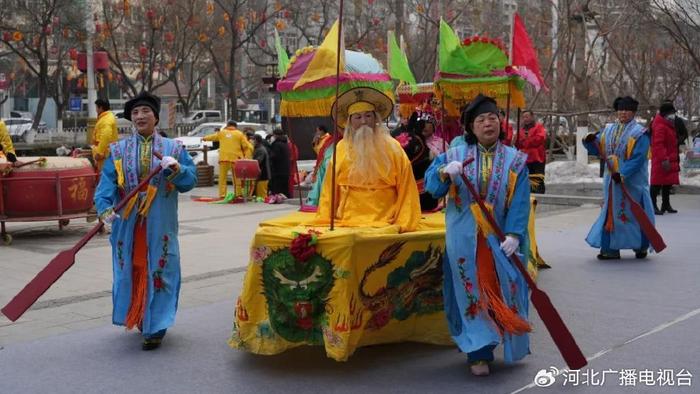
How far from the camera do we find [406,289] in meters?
5.66

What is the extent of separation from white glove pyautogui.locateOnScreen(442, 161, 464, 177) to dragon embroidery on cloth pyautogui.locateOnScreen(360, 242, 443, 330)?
0.59m

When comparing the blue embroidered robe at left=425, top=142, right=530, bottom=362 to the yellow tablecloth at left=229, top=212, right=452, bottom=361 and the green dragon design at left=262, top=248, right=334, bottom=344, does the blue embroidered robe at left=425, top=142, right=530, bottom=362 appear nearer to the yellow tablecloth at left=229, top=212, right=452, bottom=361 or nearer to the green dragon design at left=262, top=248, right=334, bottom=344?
the yellow tablecloth at left=229, top=212, right=452, bottom=361

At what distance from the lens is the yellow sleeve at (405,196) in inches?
229

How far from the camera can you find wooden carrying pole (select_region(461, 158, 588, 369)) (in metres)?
5.13

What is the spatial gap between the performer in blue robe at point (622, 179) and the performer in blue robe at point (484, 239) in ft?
13.8

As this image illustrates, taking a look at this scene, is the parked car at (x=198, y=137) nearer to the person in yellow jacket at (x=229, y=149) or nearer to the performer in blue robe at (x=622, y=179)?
the person in yellow jacket at (x=229, y=149)

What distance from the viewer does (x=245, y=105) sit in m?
52.0

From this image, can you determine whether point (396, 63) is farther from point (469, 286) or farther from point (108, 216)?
point (469, 286)

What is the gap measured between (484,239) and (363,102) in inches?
52.8

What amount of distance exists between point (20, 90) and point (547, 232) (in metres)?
43.9

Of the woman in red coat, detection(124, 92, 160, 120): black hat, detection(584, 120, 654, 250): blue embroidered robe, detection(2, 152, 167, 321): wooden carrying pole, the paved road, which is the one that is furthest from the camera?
the woman in red coat

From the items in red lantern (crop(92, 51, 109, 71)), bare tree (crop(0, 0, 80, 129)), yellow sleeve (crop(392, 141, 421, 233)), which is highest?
bare tree (crop(0, 0, 80, 129))

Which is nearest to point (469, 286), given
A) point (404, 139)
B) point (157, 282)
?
point (157, 282)

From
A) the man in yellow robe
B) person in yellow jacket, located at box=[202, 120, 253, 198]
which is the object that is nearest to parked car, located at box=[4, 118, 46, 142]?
person in yellow jacket, located at box=[202, 120, 253, 198]
